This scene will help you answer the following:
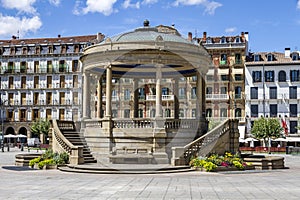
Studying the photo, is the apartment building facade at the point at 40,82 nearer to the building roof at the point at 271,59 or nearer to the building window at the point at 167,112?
the building window at the point at 167,112

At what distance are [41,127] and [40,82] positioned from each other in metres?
13.1

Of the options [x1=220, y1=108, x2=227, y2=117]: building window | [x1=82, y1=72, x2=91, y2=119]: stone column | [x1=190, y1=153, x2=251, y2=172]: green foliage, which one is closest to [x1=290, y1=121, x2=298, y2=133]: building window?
[x1=220, y1=108, x2=227, y2=117]: building window

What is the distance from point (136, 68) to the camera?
37.1 metres

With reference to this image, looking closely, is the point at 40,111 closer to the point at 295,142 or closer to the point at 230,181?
the point at 295,142

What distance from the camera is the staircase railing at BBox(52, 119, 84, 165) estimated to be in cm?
2859

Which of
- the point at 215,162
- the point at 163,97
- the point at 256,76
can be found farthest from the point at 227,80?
the point at 215,162

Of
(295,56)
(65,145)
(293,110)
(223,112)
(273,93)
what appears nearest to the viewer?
(65,145)

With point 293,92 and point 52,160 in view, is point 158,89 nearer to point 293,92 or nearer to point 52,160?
point 52,160

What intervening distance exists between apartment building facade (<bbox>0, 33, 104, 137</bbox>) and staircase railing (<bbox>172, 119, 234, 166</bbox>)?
63778 millimetres

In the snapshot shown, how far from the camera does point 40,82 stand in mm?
94312

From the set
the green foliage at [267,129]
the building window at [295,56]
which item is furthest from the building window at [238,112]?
the building window at [295,56]

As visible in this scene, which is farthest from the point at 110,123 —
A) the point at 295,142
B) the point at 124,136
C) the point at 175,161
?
the point at 295,142

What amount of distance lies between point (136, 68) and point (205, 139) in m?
10.2

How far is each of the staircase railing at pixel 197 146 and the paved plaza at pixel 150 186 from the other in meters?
2.23
